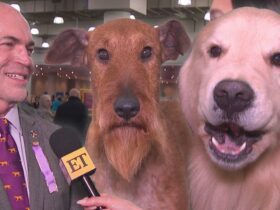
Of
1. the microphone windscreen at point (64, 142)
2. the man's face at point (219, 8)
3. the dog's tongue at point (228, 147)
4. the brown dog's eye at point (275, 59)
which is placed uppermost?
the man's face at point (219, 8)

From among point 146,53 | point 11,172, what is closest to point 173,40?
point 146,53

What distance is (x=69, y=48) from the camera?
2.30 metres

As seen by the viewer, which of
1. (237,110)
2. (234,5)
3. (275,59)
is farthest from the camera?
(234,5)

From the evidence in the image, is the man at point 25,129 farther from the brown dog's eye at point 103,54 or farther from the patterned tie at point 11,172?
the brown dog's eye at point 103,54

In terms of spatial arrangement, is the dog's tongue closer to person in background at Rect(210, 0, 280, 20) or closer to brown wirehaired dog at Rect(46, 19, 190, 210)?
brown wirehaired dog at Rect(46, 19, 190, 210)

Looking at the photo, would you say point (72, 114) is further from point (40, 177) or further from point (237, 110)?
point (237, 110)

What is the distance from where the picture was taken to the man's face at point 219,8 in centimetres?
193

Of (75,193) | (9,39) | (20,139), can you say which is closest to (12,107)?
(20,139)

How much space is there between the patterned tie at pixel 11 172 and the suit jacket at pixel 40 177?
0.07 feet

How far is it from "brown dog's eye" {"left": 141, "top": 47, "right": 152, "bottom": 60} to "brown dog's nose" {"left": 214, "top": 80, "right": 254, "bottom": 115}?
687mm

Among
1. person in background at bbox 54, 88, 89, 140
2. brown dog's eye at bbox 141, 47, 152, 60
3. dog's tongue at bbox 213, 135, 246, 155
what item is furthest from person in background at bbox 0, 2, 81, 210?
person in background at bbox 54, 88, 89, 140

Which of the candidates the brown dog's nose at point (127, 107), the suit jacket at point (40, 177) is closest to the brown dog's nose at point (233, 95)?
the brown dog's nose at point (127, 107)

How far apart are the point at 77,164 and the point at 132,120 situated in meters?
0.52

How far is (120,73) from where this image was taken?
2.02m
